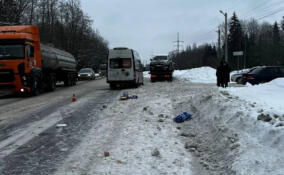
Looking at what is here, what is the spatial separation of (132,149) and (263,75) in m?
14.8

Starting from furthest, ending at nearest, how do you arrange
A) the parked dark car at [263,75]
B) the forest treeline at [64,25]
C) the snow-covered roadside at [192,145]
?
the forest treeline at [64,25], the parked dark car at [263,75], the snow-covered roadside at [192,145]

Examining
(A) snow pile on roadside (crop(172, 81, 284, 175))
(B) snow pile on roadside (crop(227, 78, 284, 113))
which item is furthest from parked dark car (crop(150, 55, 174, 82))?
(A) snow pile on roadside (crop(172, 81, 284, 175))

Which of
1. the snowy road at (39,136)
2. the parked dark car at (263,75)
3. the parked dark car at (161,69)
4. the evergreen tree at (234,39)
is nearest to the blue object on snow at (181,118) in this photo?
the snowy road at (39,136)

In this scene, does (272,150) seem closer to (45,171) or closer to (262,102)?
(262,102)

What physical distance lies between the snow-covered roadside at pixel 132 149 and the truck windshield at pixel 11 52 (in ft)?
30.8

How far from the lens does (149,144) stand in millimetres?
6371

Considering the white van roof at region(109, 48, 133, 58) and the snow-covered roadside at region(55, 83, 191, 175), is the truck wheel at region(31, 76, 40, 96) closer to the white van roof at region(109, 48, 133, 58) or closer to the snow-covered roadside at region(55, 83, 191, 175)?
the white van roof at region(109, 48, 133, 58)

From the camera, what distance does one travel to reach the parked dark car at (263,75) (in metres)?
18.4

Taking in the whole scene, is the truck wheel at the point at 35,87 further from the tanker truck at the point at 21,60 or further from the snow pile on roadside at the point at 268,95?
the snow pile on roadside at the point at 268,95

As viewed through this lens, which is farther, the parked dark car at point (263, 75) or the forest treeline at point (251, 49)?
the forest treeline at point (251, 49)

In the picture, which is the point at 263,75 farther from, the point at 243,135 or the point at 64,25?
the point at 64,25

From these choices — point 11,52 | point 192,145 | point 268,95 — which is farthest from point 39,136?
point 11,52

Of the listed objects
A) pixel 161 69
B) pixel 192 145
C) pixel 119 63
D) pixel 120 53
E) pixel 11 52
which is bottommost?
pixel 192 145

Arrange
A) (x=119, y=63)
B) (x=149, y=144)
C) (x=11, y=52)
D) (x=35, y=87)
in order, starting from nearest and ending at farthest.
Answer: (x=149, y=144)
(x=11, y=52)
(x=35, y=87)
(x=119, y=63)
